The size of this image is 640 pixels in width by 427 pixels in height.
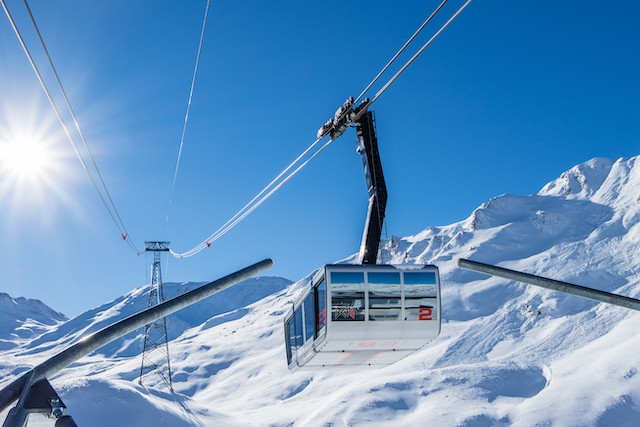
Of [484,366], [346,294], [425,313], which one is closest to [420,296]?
[425,313]

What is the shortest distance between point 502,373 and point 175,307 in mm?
71161

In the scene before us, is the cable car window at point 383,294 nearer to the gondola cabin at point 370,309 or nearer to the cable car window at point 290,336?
the gondola cabin at point 370,309

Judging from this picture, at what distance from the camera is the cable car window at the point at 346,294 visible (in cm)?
1416

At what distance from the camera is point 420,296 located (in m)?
14.7

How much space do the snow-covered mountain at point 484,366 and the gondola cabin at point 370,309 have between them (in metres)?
2.76

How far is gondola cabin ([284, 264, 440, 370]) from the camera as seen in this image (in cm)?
1420

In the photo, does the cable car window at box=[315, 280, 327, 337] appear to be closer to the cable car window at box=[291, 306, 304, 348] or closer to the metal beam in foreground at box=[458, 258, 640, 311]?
the cable car window at box=[291, 306, 304, 348]

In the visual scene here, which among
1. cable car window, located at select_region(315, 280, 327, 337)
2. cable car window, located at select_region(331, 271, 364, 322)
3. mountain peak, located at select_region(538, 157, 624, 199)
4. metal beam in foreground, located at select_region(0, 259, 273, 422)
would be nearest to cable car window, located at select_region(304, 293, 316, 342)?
cable car window, located at select_region(315, 280, 327, 337)

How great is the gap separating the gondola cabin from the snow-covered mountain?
2763 mm

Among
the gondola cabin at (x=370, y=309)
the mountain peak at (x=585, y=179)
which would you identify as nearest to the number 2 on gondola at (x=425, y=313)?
the gondola cabin at (x=370, y=309)

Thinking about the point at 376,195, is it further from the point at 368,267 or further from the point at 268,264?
the point at 268,264

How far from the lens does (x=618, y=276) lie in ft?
347

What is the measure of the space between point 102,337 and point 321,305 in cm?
965

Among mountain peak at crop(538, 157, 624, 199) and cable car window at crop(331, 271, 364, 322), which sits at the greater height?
mountain peak at crop(538, 157, 624, 199)
